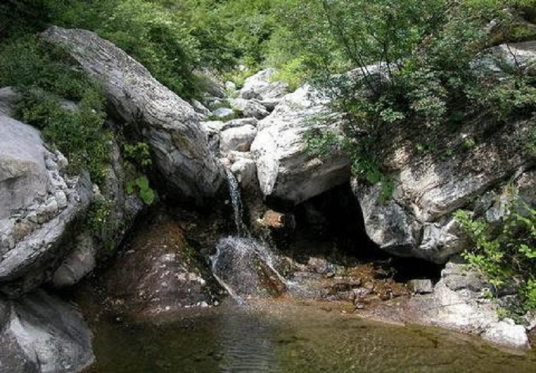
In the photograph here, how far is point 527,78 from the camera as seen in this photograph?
11242 mm

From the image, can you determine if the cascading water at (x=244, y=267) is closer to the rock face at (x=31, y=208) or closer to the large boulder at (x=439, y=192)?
the large boulder at (x=439, y=192)

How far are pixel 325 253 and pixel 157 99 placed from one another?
5579 mm

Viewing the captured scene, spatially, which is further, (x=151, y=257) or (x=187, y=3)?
(x=187, y=3)

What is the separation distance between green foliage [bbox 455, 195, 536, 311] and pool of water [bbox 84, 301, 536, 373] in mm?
1601

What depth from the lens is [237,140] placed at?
14828 mm

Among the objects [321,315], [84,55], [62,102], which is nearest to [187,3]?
[84,55]

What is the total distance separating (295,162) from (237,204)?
6.42 ft

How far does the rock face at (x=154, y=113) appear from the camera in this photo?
11766mm

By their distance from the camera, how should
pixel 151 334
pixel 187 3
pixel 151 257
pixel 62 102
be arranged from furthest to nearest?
1. pixel 187 3
2. pixel 151 257
3. pixel 62 102
4. pixel 151 334

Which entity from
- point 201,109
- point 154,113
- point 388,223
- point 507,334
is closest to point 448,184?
point 388,223

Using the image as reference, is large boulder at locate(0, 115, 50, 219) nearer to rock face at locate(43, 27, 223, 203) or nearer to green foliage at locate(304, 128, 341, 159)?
rock face at locate(43, 27, 223, 203)

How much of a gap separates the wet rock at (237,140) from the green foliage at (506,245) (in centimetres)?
633

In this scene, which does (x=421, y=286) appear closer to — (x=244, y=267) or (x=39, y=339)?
(x=244, y=267)

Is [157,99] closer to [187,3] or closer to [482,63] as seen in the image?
[482,63]
